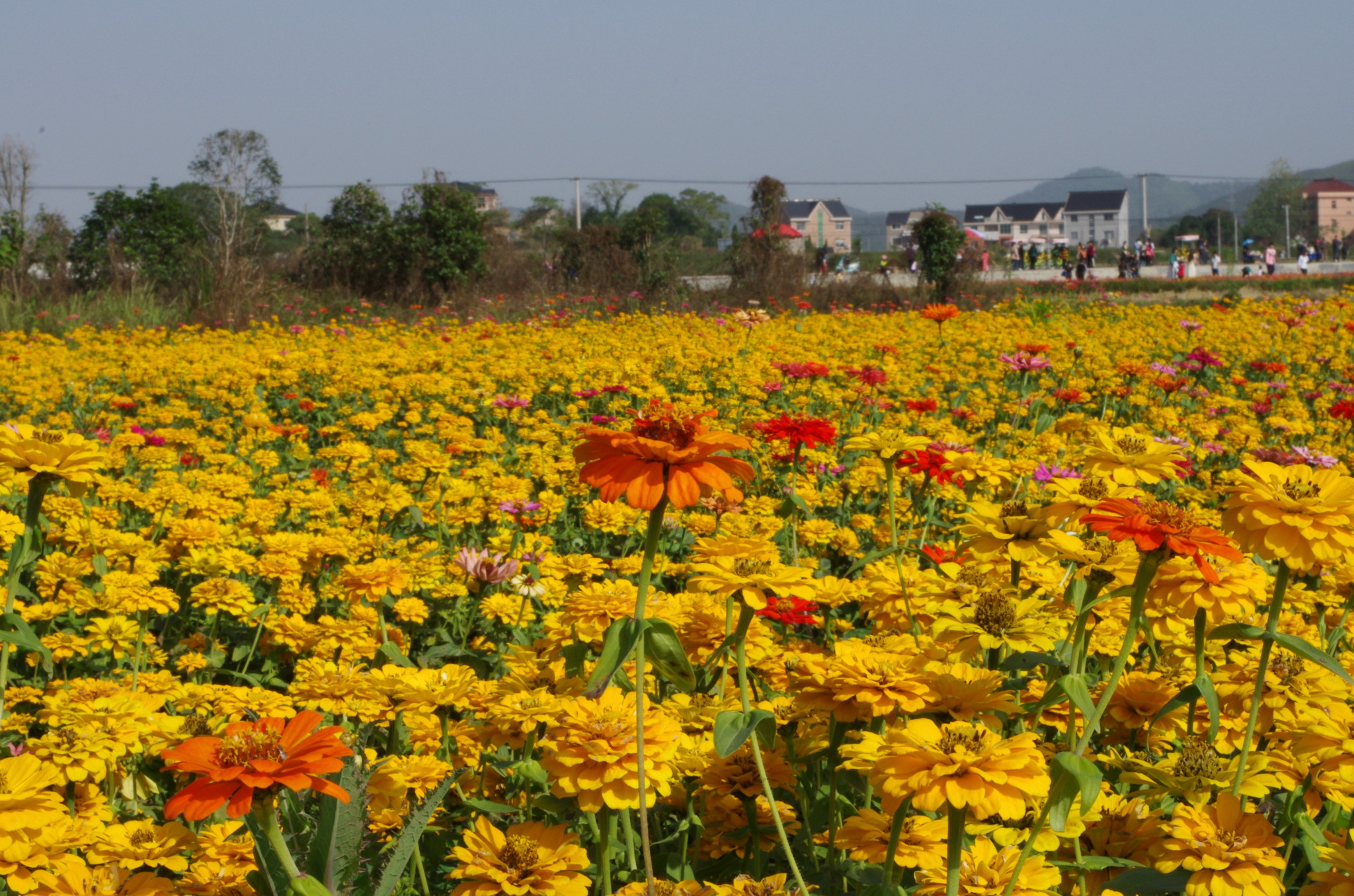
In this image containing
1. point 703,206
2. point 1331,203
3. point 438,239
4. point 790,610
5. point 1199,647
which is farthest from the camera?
point 1331,203

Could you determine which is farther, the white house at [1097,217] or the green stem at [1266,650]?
the white house at [1097,217]

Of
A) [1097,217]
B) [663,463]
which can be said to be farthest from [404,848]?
[1097,217]

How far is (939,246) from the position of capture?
16.1 metres

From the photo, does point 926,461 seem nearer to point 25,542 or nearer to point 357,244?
point 25,542

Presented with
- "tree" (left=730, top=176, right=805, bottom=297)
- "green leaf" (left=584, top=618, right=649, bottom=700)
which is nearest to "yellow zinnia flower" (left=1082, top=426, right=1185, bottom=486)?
"green leaf" (left=584, top=618, right=649, bottom=700)

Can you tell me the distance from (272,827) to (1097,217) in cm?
13973

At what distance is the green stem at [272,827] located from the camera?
0.96 meters

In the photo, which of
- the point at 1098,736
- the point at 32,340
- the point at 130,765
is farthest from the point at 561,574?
the point at 32,340

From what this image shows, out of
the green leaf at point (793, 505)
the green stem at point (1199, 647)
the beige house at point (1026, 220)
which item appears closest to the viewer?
the green stem at point (1199, 647)

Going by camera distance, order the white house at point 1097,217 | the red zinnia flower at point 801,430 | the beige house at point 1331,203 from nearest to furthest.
Answer: the red zinnia flower at point 801,430, the beige house at point 1331,203, the white house at point 1097,217

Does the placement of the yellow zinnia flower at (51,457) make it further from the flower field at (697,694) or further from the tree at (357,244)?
the tree at (357,244)

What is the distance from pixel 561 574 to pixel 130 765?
0.97 m

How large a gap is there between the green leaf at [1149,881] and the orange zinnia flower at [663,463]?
26.3 inches

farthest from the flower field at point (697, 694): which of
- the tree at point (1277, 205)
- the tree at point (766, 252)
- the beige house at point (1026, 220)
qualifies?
the beige house at point (1026, 220)
